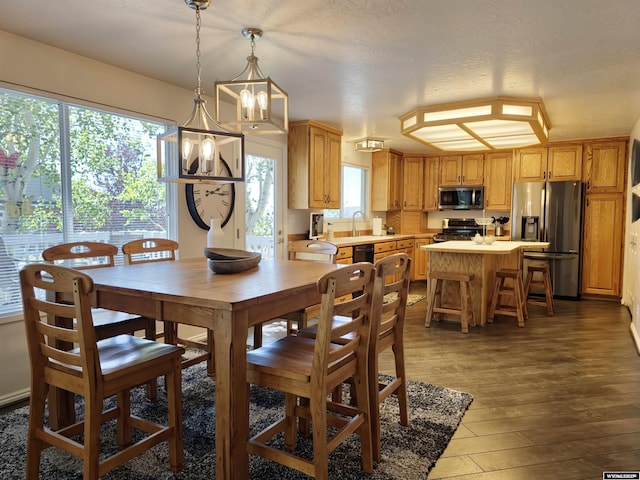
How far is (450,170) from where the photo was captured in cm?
719

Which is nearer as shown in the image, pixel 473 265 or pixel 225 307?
pixel 225 307

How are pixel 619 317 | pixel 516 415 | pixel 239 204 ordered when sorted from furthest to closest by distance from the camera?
pixel 619 317, pixel 239 204, pixel 516 415

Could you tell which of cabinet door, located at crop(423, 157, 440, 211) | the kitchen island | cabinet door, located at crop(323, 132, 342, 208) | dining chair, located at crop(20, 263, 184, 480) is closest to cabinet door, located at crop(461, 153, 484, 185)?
cabinet door, located at crop(423, 157, 440, 211)

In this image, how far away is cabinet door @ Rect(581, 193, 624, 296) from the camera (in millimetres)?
5842

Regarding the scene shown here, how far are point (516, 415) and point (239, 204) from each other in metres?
3.08

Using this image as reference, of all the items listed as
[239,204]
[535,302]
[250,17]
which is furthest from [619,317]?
[250,17]

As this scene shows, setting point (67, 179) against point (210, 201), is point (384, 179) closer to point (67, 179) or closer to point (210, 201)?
point (210, 201)

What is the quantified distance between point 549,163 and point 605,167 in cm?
70

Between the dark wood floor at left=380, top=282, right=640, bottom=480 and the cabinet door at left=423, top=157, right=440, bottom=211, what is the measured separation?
3.00 m

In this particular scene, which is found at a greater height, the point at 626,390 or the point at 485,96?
the point at 485,96

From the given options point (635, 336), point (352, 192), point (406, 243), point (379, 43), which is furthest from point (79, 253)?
point (406, 243)

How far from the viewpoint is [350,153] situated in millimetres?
6512

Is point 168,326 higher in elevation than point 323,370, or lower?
lower

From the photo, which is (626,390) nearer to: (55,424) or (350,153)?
(55,424)
